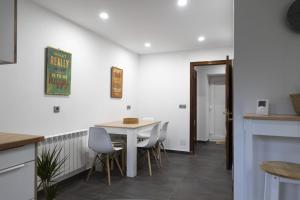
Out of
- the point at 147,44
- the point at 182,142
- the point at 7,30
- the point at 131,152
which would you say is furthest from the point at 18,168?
the point at 182,142

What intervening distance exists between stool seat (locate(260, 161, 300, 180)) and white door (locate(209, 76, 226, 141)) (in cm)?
501

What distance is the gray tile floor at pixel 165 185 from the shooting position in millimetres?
2656

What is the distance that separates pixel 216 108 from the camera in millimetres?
6652

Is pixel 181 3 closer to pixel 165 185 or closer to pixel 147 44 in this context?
pixel 147 44

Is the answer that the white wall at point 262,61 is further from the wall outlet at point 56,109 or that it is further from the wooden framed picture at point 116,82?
the wooden framed picture at point 116,82

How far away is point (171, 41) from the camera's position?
4.20 meters

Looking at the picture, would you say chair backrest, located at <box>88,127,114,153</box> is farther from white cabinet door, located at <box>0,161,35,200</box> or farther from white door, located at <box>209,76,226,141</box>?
white door, located at <box>209,76,226,141</box>

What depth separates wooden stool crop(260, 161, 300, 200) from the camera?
57.4 inches

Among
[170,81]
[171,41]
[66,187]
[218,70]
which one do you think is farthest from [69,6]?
[218,70]

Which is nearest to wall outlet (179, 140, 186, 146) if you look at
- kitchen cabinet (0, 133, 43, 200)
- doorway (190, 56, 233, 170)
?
doorway (190, 56, 233, 170)

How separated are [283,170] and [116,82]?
11.1 feet

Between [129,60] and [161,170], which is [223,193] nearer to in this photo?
[161,170]

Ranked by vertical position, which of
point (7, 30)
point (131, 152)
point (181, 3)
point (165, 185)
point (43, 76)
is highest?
point (181, 3)

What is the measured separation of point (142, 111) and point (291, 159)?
12.3 feet
